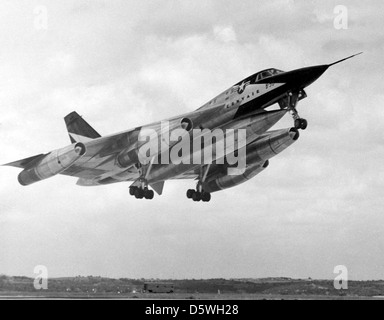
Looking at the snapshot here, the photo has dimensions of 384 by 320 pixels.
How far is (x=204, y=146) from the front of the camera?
159 feet

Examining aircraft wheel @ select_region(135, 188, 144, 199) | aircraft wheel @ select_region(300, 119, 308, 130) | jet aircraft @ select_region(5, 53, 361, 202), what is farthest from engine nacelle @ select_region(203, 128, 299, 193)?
aircraft wheel @ select_region(135, 188, 144, 199)

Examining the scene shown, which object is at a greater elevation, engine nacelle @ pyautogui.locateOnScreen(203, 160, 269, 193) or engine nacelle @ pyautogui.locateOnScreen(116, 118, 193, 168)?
engine nacelle @ pyautogui.locateOnScreen(116, 118, 193, 168)

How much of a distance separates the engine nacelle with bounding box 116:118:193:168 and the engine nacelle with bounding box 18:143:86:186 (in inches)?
168

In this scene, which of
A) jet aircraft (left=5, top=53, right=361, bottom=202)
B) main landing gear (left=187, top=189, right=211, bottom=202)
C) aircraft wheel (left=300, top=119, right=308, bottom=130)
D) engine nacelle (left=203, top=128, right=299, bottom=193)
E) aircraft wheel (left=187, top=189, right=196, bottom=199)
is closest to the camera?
aircraft wheel (left=300, top=119, right=308, bottom=130)

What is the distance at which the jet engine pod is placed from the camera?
153 ft

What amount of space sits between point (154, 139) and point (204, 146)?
3.81m

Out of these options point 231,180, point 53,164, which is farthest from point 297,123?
point 53,164

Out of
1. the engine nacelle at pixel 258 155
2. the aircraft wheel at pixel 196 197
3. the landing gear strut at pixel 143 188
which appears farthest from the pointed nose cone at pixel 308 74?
the aircraft wheel at pixel 196 197

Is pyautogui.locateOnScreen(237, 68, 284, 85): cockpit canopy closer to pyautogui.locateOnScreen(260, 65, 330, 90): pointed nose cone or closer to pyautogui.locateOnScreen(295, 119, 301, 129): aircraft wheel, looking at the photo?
pyautogui.locateOnScreen(260, 65, 330, 90): pointed nose cone
